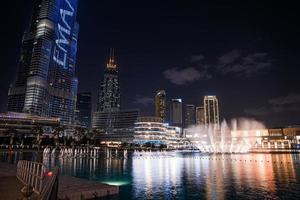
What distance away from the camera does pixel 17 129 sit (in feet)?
643

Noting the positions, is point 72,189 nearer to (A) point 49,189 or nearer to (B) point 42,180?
(B) point 42,180

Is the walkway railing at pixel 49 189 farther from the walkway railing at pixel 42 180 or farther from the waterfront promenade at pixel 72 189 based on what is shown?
the waterfront promenade at pixel 72 189

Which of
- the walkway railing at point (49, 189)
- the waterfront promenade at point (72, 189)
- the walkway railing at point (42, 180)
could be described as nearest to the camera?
the walkway railing at point (49, 189)

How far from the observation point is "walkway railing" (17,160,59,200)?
6.54 metres

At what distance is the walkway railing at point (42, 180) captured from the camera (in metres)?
6.54

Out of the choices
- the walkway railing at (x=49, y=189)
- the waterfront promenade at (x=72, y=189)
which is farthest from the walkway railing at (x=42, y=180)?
the waterfront promenade at (x=72, y=189)

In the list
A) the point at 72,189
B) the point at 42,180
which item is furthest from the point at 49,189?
the point at 72,189

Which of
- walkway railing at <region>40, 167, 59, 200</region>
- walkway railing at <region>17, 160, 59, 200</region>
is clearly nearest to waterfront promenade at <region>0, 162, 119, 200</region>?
walkway railing at <region>17, 160, 59, 200</region>

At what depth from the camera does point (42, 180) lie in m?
13.3

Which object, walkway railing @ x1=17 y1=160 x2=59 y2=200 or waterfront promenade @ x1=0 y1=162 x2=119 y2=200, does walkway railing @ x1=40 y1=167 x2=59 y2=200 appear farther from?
waterfront promenade @ x1=0 y1=162 x2=119 y2=200

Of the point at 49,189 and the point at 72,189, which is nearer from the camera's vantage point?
the point at 49,189

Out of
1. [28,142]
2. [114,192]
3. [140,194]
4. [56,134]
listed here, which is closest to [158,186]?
[140,194]

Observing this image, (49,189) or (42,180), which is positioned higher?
(49,189)

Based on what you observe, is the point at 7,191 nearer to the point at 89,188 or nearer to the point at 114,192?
the point at 89,188
